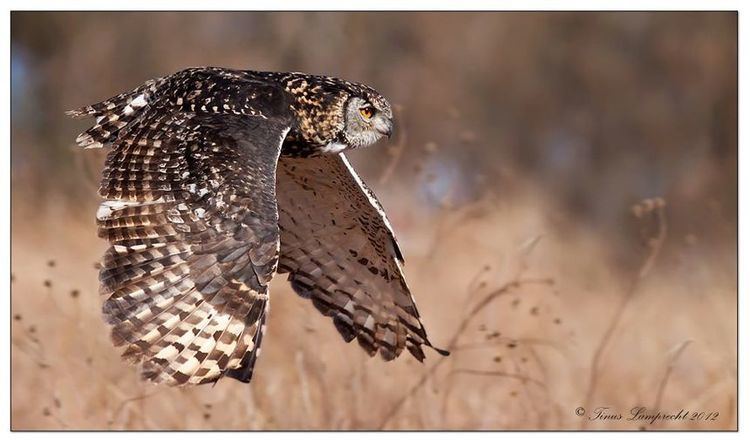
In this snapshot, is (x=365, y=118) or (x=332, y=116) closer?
(x=332, y=116)

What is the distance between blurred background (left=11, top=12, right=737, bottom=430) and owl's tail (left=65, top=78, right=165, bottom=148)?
1.61 ft

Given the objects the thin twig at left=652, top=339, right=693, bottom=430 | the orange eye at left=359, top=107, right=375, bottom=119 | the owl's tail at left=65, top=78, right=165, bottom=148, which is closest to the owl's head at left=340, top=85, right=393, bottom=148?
the orange eye at left=359, top=107, right=375, bottom=119

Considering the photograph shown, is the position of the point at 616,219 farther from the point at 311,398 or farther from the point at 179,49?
the point at 311,398

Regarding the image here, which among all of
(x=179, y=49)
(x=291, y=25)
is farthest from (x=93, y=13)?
(x=291, y=25)

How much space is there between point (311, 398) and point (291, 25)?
845 centimetres

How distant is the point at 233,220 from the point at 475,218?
2.29 metres

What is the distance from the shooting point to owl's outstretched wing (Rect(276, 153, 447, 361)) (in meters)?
4.66

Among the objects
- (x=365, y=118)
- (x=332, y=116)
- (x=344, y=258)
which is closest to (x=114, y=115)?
(x=332, y=116)

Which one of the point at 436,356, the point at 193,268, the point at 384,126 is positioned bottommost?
the point at 436,356

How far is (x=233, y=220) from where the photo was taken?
3.74 metres

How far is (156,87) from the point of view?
447 cm

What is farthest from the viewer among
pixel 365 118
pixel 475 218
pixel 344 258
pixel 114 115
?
pixel 475 218

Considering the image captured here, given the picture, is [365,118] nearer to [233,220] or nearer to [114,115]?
[114,115]

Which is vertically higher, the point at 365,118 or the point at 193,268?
the point at 365,118
